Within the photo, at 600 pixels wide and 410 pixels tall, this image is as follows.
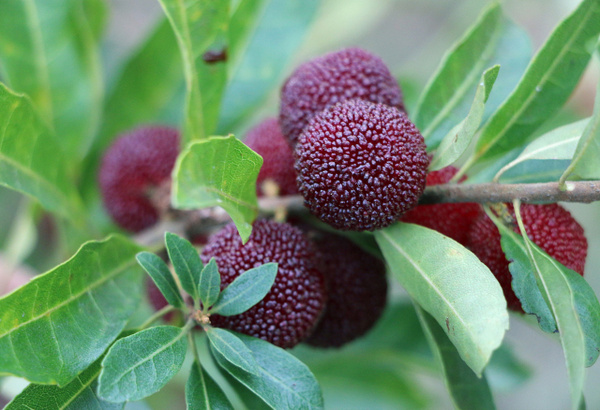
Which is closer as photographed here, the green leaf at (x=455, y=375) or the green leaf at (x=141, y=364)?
the green leaf at (x=141, y=364)

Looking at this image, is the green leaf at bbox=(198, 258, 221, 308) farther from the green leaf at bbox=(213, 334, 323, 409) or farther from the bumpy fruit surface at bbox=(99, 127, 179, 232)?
the bumpy fruit surface at bbox=(99, 127, 179, 232)

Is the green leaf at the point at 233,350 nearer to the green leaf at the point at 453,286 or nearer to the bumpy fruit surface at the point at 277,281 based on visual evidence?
the bumpy fruit surface at the point at 277,281

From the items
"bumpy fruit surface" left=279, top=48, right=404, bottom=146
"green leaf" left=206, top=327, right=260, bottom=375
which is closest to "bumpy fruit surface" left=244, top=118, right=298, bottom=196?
"bumpy fruit surface" left=279, top=48, right=404, bottom=146

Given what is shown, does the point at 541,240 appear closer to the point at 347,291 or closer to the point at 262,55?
the point at 347,291

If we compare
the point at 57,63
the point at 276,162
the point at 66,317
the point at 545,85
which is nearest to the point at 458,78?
the point at 545,85

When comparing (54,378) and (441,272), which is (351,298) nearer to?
(441,272)

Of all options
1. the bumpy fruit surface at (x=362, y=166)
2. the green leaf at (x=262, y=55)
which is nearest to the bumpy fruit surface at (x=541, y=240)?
the bumpy fruit surface at (x=362, y=166)
